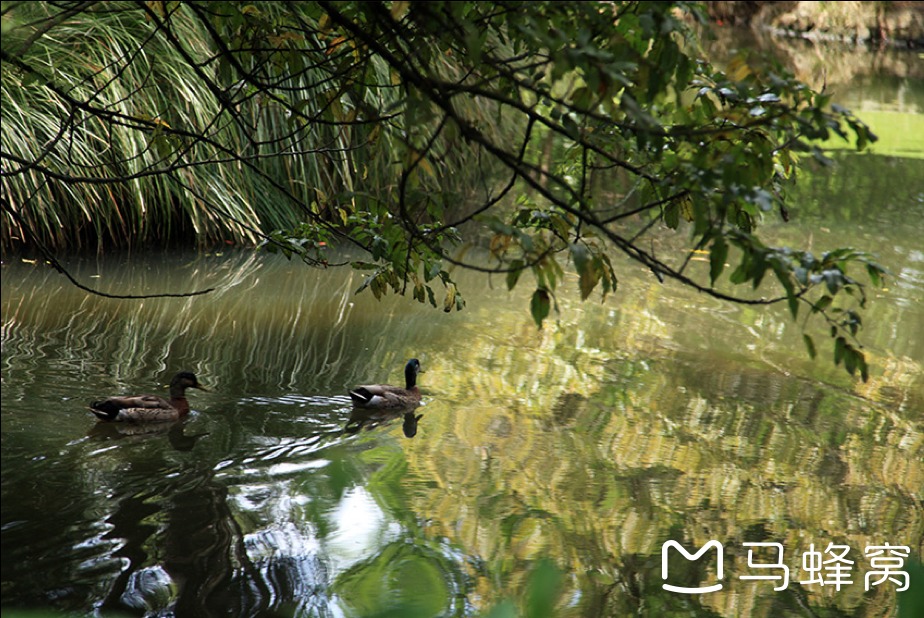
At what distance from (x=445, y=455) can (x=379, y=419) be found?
512 mm

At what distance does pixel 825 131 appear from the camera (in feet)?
7.73

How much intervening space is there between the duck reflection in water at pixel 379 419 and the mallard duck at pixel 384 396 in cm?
3

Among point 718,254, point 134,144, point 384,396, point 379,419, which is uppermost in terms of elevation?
point 134,144

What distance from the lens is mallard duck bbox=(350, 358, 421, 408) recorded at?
582 centimetres

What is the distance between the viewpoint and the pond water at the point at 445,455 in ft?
13.5

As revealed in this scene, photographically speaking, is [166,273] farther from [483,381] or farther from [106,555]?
[106,555]

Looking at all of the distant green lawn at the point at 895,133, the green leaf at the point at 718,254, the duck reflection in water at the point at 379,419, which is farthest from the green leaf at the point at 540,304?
the distant green lawn at the point at 895,133

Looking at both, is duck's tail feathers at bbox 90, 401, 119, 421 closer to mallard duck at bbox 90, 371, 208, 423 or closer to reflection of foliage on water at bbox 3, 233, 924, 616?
mallard duck at bbox 90, 371, 208, 423

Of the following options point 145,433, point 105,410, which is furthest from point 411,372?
point 105,410

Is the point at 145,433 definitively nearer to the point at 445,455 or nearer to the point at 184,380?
the point at 184,380

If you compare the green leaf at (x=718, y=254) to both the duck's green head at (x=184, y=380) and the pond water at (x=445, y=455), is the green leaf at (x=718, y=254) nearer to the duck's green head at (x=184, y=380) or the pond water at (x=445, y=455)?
the pond water at (x=445, y=455)

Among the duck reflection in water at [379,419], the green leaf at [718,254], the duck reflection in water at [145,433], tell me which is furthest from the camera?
the duck reflection in water at [379,419]

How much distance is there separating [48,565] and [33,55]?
5.43 m

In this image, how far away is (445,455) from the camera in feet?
17.6
